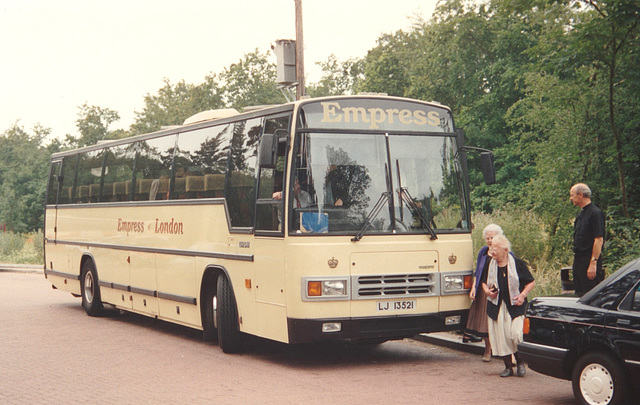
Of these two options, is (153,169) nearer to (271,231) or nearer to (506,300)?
(271,231)

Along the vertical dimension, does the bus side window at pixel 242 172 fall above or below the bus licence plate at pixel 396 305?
above

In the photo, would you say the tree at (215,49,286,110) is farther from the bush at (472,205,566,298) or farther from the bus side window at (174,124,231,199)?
the bus side window at (174,124,231,199)

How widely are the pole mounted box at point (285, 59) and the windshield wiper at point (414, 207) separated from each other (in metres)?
10.8

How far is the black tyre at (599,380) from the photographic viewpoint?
7.16 meters

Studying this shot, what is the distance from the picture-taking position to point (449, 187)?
1085 cm

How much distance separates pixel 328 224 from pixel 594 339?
3.67m

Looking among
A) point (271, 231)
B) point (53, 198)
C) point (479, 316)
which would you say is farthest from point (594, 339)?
point (53, 198)

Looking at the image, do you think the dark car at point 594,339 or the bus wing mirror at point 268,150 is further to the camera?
the bus wing mirror at point 268,150

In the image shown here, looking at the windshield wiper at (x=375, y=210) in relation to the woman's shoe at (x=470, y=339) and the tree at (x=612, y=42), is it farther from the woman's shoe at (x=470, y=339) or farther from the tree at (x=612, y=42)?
the tree at (x=612, y=42)

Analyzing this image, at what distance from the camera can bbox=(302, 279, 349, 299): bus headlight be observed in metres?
9.97

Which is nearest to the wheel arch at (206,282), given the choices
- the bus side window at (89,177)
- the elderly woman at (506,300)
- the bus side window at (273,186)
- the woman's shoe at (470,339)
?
the bus side window at (273,186)

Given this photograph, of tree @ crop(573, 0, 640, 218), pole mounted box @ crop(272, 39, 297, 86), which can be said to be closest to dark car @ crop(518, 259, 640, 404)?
tree @ crop(573, 0, 640, 218)

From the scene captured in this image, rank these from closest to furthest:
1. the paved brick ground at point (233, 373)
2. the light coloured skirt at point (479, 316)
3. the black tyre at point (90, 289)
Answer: the paved brick ground at point (233, 373) < the light coloured skirt at point (479, 316) < the black tyre at point (90, 289)

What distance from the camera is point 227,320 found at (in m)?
11.6
